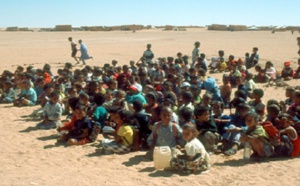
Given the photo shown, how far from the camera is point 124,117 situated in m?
7.59

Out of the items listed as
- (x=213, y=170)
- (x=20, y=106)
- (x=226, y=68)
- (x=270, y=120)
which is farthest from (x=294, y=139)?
(x=226, y=68)

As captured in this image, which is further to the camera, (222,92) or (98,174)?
(222,92)

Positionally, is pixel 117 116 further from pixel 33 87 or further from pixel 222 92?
pixel 33 87

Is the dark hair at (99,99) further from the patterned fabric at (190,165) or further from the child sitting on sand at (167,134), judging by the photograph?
the patterned fabric at (190,165)

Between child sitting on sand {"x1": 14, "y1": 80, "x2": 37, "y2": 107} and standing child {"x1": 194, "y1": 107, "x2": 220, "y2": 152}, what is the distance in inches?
242

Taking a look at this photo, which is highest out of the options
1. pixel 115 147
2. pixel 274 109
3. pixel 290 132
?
pixel 274 109

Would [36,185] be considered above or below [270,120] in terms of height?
below

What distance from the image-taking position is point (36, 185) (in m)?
5.95

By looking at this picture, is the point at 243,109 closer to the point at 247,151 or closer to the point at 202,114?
the point at 202,114

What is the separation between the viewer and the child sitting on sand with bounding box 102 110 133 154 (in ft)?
24.6

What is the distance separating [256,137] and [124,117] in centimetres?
235

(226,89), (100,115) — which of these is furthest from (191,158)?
(226,89)

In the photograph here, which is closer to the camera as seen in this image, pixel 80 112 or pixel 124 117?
pixel 124 117

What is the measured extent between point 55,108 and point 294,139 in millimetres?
5135
